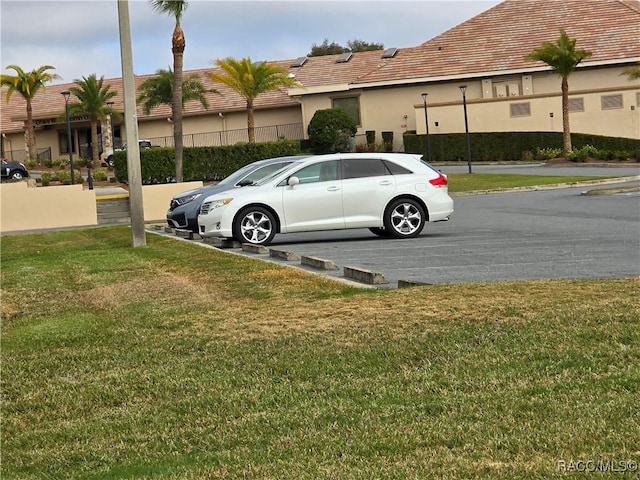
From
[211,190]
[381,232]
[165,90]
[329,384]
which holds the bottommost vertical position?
[329,384]

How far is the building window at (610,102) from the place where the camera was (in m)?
48.3

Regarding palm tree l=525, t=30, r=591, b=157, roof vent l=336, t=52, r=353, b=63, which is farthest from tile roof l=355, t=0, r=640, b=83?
palm tree l=525, t=30, r=591, b=157

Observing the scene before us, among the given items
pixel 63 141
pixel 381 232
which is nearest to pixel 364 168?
pixel 381 232

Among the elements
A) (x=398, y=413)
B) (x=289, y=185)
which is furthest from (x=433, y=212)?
(x=398, y=413)

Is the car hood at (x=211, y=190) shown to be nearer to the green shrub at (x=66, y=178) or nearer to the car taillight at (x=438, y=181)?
the car taillight at (x=438, y=181)

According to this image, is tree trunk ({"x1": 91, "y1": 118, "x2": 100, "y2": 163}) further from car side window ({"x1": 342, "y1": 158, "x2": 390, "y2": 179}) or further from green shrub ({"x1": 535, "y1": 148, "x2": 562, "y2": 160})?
car side window ({"x1": 342, "y1": 158, "x2": 390, "y2": 179})

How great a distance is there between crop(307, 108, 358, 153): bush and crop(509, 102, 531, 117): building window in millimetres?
8906

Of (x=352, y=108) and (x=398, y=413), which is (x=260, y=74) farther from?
(x=398, y=413)

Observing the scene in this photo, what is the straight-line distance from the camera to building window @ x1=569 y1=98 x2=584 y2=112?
162 ft

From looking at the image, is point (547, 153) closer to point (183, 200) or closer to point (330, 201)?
point (183, 200)

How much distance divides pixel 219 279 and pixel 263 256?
11.0ft

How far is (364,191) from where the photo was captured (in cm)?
1875

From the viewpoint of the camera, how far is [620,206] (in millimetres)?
23422

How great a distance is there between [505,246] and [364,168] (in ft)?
14.2
